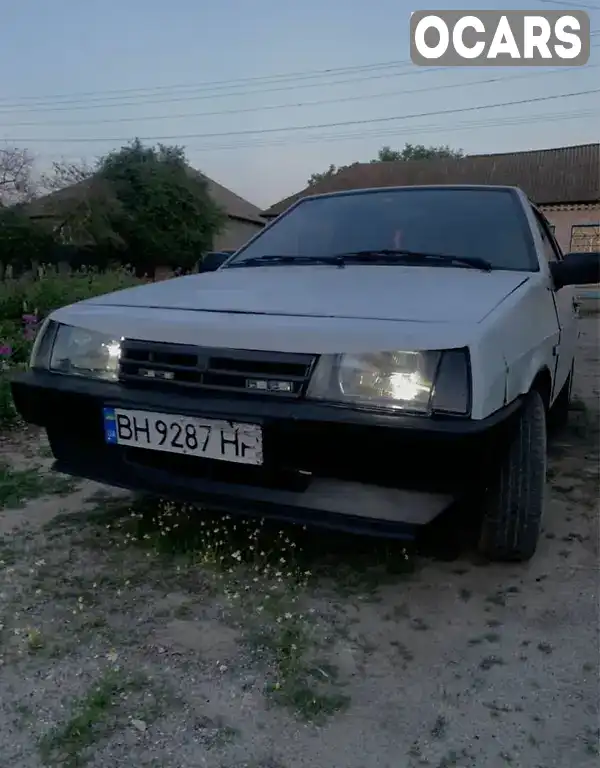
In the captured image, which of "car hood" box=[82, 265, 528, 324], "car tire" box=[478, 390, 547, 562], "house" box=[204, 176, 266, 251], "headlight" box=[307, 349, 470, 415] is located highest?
"house" box=[204, 176, 266, 251]

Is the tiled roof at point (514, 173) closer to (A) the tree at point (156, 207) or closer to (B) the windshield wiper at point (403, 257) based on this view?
(A) the tree at point (156, 207)

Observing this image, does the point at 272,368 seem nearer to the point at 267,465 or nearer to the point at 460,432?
the point at 267,465

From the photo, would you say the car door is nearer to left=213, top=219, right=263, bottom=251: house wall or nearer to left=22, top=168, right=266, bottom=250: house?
left=22, top=168, right=266, bottom=250: house

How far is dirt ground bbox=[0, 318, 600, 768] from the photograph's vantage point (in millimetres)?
1453

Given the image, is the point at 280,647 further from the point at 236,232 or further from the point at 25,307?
the point at 236,232

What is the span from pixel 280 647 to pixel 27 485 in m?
1.74

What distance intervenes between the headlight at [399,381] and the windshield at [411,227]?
38.5 inches

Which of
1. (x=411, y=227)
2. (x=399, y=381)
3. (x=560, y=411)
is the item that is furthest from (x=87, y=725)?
(x=560, y=411)

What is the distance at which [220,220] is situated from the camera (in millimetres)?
28109

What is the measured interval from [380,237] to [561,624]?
5.50 feet

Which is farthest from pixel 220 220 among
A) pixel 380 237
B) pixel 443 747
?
pixel 443 747

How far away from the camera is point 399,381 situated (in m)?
1.79

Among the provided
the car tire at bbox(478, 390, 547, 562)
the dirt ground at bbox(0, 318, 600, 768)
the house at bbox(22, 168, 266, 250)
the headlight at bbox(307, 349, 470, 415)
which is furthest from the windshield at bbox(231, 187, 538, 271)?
the house at bbox(22, 168, 266, 250)

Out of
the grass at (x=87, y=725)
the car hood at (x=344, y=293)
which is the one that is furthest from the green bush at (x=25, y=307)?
the grass at (x=87, y=725)
